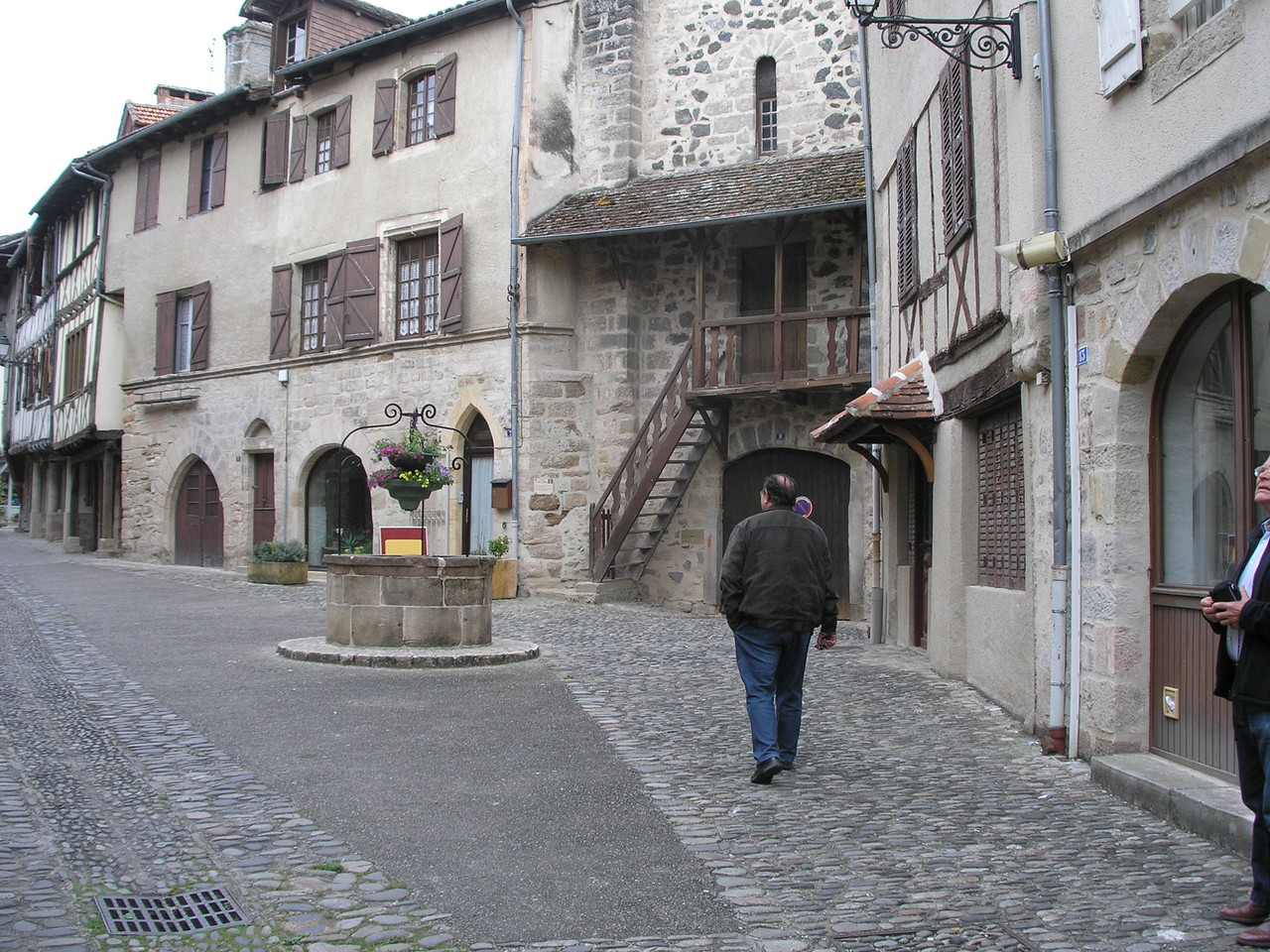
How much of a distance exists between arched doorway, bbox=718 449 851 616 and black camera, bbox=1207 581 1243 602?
36.1 ft

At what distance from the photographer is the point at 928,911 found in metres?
3.82

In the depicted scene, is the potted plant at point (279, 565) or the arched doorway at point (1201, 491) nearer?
the arched doorway at point (1201, 491)

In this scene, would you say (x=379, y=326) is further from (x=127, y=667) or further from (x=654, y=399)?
(x=127, y=667)

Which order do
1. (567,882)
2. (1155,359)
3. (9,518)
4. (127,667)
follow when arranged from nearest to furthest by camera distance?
(567,882)
(1155,359)
(127,667)
(9,518)

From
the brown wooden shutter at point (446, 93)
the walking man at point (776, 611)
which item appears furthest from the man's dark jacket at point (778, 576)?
the brown wooden shutter at point (446, 93)

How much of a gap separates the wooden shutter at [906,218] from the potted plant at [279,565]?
10.1m

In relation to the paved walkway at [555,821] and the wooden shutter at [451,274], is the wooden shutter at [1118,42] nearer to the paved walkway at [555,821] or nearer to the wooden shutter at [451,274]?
the paved walkway at [555,821]

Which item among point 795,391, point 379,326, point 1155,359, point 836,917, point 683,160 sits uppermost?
point 683,160

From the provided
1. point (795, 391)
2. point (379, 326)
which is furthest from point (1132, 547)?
point (379, 326)

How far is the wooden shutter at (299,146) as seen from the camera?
765 inches

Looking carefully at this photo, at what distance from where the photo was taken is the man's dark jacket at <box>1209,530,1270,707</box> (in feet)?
11.4

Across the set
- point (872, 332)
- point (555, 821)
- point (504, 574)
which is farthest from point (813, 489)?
point (555, 821)

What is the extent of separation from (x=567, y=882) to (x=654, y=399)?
1217 cm

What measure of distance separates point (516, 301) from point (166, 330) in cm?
906
